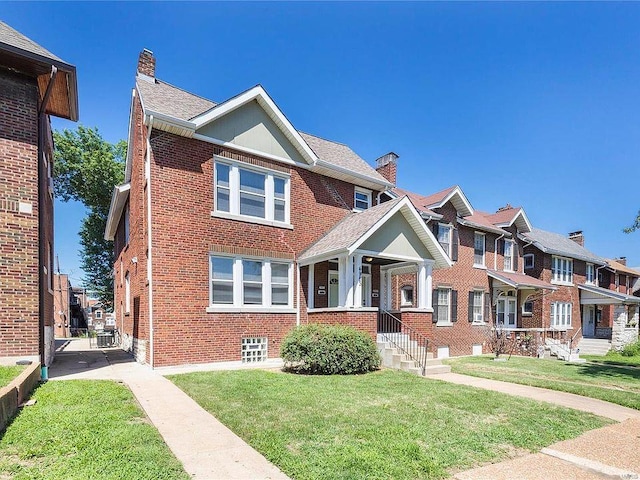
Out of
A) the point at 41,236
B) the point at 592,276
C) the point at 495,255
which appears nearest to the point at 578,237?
the point at 592,276

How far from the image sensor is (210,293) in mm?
11656

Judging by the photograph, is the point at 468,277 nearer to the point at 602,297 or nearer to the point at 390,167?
the point at 390,167

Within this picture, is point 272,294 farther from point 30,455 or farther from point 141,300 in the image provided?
point 30,455

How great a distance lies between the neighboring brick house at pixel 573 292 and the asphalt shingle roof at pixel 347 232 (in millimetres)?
15037

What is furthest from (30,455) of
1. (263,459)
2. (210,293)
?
(210,293)

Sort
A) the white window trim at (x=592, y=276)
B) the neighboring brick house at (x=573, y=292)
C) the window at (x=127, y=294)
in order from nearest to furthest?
the window at (x=127, y=294) → the neighboring brick house at (x=573, y=292) → the white window trim at (x=592, y=276)

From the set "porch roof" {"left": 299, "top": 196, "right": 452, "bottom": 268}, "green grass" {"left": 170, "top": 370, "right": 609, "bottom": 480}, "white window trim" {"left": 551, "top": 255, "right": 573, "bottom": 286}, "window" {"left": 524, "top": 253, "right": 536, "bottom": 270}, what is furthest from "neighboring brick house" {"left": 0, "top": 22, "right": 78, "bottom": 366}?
"white window trim" {"left": 551, "top": 255, "right": 573, "bottom": 286}

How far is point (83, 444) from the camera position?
15.2ft

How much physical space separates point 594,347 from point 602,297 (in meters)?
3.78

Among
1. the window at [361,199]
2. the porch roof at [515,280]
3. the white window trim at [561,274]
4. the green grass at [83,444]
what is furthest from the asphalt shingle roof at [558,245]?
the green grass at [83,444]

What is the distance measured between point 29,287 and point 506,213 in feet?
76.2

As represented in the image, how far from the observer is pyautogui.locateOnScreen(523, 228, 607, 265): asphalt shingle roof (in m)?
24.8

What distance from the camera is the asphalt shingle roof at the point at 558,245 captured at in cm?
2477

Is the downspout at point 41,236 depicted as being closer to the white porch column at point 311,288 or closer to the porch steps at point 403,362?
the white porch column at point 311,288
